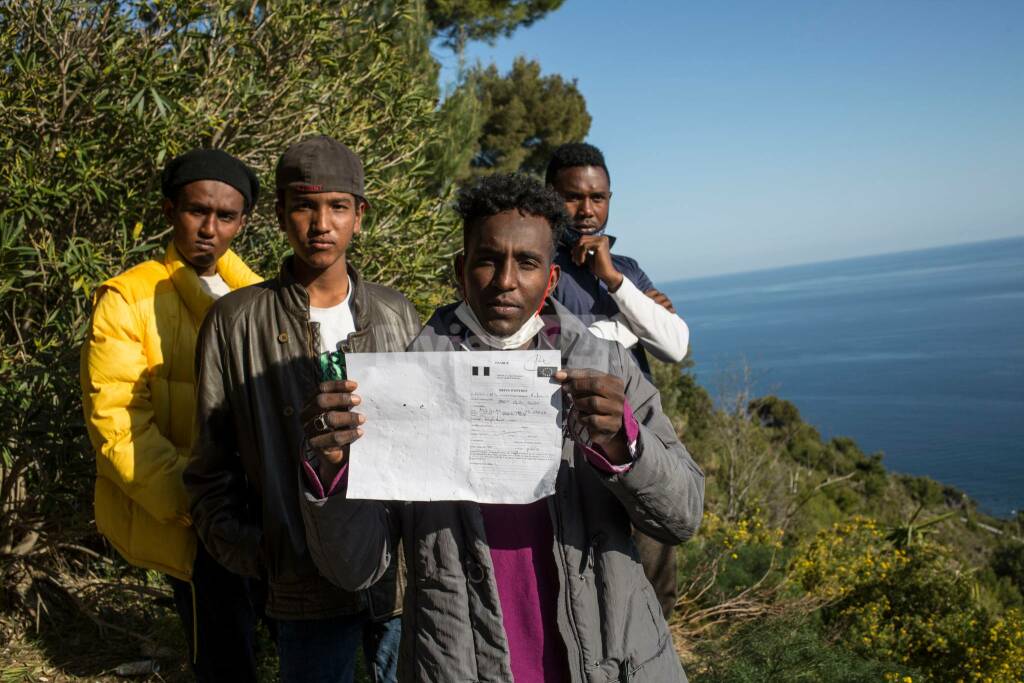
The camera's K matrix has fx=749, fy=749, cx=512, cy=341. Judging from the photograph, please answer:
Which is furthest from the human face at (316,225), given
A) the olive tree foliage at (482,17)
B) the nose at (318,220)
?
the olive tree foliage at (482,17)

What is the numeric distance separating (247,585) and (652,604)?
168 cm

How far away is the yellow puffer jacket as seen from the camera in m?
2.63

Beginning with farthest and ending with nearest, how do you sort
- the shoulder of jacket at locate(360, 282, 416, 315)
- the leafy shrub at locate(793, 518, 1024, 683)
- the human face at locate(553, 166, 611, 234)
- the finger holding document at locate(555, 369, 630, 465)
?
the leafy shrub at locate(793, 518, 1024, 683) → the human face at locate(553, 166, 611, 234) → the shoulder of jacket at locate(360, 282, 416, 315) → the finger holding document at locate(555, 369, 630, 465)

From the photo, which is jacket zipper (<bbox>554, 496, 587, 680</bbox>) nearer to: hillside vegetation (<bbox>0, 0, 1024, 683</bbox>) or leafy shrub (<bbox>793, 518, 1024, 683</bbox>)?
hillside vegetation (<bbox>0, 0, 1024, 683</bbox>)

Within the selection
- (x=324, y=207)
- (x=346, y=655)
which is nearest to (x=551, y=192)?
(x=324, y=207)

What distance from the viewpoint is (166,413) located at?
279 centimetres

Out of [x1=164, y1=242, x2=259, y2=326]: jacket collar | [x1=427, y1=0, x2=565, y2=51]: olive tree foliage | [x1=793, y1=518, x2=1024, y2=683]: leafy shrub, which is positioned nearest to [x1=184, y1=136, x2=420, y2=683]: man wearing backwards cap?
[x1=164, y1=242, x2=259, y2=326]: jacket collar

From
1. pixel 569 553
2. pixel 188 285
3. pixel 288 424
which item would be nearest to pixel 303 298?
pixel 288 424

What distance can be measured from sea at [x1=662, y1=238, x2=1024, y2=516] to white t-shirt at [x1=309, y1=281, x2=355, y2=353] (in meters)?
13.9

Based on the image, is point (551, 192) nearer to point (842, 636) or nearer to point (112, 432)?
point (112, 432)

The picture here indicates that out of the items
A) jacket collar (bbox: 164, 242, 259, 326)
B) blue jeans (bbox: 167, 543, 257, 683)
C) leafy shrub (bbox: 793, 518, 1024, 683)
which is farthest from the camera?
leafy shrub (bbox: 793, 518, 1024, 683)

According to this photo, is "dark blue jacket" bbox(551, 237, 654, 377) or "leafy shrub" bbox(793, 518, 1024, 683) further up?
"dark blue jacket" bbox(551, 237, 654, 377)

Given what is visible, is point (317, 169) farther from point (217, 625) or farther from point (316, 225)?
point (217, 625)

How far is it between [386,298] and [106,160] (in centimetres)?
329
